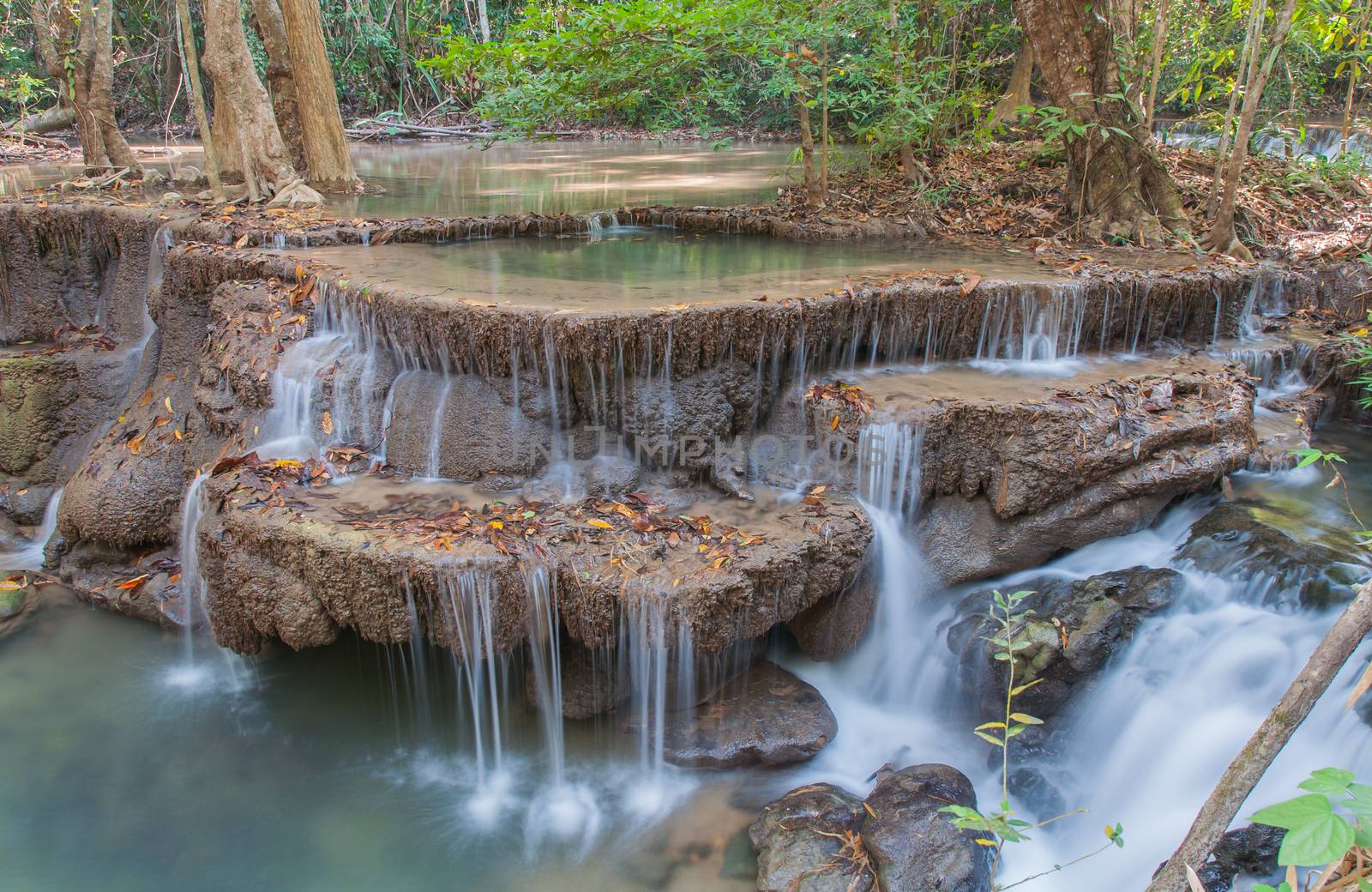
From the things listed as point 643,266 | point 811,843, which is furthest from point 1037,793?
point 643,266

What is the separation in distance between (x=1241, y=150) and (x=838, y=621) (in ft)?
18.6

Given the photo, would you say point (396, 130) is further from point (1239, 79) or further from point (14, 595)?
point (1239, 79)

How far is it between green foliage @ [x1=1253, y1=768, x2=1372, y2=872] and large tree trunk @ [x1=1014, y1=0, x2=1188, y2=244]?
7215 millimetres

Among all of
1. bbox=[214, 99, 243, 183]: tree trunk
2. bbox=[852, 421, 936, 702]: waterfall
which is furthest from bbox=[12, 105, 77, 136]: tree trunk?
bbox=[852, 421, 936, 702]: waterfall

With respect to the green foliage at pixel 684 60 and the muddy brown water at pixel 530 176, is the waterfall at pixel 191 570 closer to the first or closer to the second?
the muddy brown water at pixel 530 176

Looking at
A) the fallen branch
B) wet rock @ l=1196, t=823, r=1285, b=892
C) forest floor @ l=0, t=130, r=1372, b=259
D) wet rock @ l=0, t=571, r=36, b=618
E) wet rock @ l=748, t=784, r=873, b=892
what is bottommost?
wet rock @ l=748, t=784, r=873, b=892

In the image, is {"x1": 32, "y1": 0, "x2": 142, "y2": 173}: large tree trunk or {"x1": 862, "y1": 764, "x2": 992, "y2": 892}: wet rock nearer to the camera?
{"x1": 862, "y1": 764, "x2": 992, "y2": 892}: wet rock

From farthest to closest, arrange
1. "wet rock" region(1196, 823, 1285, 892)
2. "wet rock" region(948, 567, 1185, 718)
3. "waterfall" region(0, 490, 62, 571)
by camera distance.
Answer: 1. "waterfall" region(0, 490, 62, 571)
2. "wet rock" region(948, 567, 1185, 718)
3. "wet rock" region(1196, 823, 1285, 892)

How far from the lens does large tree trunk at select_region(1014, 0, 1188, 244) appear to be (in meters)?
8.07

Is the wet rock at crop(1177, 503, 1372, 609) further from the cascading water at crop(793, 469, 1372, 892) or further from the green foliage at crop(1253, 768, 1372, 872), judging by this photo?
the green foliage at crop(1253, 768, 1372, 872)

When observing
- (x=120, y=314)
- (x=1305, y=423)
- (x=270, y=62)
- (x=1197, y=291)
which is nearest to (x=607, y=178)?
(x=270, y=62)

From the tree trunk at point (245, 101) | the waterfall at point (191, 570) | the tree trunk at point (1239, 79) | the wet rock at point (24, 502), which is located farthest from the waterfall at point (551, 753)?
the tree trunk at point (1239, 79)

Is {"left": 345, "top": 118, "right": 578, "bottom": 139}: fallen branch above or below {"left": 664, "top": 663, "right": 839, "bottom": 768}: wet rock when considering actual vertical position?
above

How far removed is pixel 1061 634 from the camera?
4711 millimetres
